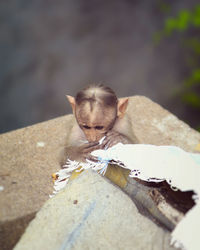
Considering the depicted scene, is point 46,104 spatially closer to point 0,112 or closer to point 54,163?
point 0,112

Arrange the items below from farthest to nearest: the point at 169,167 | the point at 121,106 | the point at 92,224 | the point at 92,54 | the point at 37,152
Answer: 1. the point at 92,54
2. the point at 37,152
3. the point at 121,106
4. the point at 169,167
5. the point at 92,224

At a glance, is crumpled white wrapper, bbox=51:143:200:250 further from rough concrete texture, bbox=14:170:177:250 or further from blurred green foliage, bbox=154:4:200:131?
blurred green foliage, bbox=154:4:200:131

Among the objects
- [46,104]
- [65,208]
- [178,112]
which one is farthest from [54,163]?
[178,112]

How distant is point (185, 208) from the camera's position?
6.23ft

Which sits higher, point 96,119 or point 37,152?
point 96,119

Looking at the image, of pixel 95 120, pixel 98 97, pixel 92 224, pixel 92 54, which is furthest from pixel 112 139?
pixel 92 54

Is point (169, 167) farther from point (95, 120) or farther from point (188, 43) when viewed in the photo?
point (188, 43)

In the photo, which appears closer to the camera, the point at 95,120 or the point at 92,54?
the point at 95,120

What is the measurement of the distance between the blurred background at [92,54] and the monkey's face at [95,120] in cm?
267

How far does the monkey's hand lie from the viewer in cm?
247

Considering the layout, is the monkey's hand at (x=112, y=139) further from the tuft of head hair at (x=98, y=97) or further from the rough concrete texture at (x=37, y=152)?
the rough concrete texture at (x=37, y=152)

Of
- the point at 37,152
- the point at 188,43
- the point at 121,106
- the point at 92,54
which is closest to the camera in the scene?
the point at 121,106

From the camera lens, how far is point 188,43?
5492mm

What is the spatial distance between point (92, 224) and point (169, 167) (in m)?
0.49
